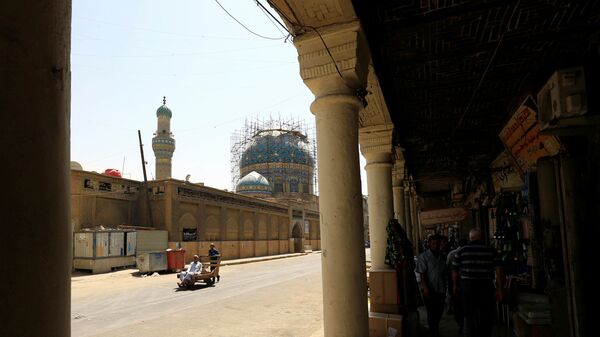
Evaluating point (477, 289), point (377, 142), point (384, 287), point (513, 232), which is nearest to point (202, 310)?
point (384, 287)

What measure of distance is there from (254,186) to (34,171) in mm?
49558

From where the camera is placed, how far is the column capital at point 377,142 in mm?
6707

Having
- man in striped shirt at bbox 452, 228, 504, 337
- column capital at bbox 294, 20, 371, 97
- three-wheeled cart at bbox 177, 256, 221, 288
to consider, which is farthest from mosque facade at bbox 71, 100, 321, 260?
man in striped shirt at bbox 452, 228, 504, 337

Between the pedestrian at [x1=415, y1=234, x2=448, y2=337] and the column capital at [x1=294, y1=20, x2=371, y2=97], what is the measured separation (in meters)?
3.22

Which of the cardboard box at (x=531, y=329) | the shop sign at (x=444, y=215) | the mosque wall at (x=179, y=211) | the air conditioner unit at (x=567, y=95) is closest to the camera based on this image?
the air conditioner unit at (x=567, y=95)

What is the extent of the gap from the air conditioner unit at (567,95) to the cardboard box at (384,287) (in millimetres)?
3577

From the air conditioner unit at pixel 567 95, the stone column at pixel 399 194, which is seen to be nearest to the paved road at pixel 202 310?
the stone column at pixel 399 194

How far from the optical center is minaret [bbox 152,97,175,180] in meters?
45.0

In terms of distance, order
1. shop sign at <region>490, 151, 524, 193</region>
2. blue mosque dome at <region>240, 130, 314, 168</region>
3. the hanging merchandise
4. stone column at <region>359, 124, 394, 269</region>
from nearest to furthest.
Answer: stone column at <region>359, 124, 394, 269</region>
the hanging merchandise
shop sign at <region>490, 151, 524, 193</region>
blue mosque dome at <region>240, 130, 314, 168</region>

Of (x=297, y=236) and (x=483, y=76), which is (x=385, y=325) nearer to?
(x=483, y=76)

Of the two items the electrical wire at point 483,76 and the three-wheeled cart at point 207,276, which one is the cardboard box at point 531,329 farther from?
the three-wheeled cart at point 207,276

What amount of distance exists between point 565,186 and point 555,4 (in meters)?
1.68

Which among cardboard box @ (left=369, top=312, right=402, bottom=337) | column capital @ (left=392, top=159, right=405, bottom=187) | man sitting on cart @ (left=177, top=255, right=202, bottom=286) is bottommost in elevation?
man sitting on cart @ (left=177, top=255, right=202, bottom=286)

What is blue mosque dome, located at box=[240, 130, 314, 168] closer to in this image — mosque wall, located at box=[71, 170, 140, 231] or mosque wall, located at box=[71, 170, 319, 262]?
mosque wall, located at box=[71, 170, 319, 262]
